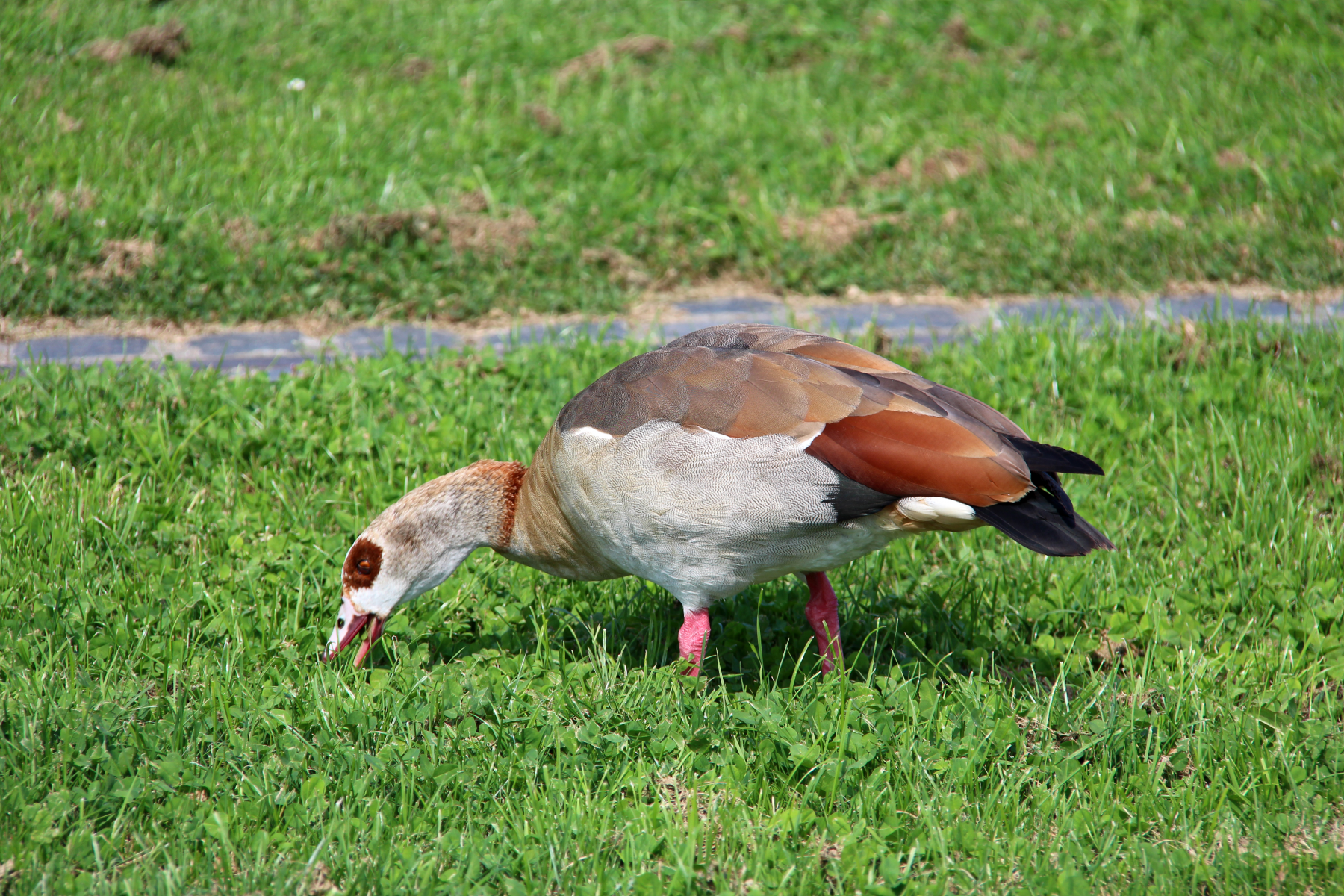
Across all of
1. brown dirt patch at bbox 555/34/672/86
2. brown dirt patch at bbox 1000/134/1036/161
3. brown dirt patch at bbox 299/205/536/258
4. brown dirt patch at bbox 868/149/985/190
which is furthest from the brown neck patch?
brown dirt patch at bbox 555/34/672/86

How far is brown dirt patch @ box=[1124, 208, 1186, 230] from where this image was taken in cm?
691

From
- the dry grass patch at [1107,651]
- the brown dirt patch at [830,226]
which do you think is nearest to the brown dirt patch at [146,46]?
the brown dirt patch at [830,226]

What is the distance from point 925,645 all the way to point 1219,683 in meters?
0.99

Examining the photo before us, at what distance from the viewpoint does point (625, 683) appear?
3709mm

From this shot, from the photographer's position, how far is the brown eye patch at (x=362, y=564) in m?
3.92

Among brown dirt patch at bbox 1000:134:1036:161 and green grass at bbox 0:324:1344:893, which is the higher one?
brown dirt patch at bbox 1000:134:1036:161

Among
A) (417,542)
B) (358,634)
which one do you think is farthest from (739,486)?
(358,634)

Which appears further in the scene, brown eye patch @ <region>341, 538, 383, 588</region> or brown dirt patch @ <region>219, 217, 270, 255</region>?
brown dirt patch @ <region>219, 217, 270, 255</region>

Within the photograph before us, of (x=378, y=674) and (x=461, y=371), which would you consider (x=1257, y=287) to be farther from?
(x=378, y=674)

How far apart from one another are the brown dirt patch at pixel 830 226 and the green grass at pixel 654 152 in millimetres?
33

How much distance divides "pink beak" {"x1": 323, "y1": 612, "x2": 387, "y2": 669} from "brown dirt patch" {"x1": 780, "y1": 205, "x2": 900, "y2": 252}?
4.07m

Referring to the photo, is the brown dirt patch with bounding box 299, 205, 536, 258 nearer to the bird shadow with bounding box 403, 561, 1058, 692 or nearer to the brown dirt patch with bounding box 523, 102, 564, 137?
the brown dirt patch with bounding box 523, 102, 564, 137

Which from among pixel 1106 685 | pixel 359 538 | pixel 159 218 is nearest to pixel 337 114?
pixel 159 218

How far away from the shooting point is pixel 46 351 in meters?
5.72
